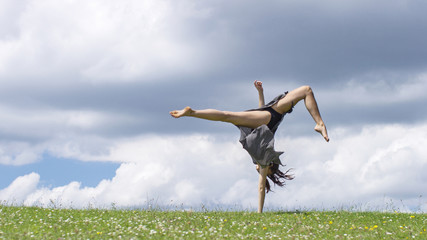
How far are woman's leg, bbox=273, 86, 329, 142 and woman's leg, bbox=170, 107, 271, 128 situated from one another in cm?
48

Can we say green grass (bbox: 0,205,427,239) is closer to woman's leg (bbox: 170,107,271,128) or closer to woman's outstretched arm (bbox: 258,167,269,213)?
woman's outstretched arm (bbox: 258,167,269,213)

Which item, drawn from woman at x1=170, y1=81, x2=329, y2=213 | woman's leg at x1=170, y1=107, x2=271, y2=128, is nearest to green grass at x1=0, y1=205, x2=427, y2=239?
woman at x1=170, y1=81, x2=329, y2=213

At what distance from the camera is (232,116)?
41.6ft

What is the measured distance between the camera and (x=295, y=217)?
13.0m

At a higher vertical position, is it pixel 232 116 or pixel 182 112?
pixel 232 116

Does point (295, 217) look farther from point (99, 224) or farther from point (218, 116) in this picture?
point (99, 224)

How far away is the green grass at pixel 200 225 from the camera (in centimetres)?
1033

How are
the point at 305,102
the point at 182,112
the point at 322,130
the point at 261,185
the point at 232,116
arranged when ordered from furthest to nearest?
the point at 261,185, the point at 305,102, the point at 322,130, the point at 232,116, the point at 182,112

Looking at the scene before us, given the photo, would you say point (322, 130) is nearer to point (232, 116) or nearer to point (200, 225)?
point (232, 116)

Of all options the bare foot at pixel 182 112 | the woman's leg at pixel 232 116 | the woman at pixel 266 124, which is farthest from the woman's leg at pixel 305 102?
the bare foot at pixel 182 112

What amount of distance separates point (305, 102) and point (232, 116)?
7.12 ft

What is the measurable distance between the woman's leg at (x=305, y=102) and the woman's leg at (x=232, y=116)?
1.56ft

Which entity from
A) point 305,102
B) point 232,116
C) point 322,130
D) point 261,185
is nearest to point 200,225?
point 261,185

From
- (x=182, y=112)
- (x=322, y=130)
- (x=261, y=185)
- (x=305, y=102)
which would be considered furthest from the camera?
(x=261, y=185)
